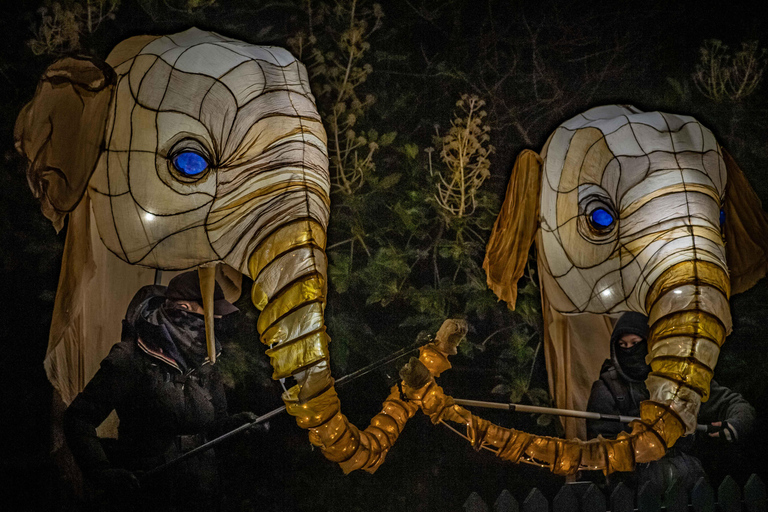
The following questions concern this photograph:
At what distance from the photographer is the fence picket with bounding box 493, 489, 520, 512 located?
3.33 metres

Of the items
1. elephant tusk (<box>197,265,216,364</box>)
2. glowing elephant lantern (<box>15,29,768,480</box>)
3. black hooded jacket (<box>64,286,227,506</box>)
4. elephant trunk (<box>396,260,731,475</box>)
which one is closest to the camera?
glowing elephant lantern (<box>15,29,768,480</box>)

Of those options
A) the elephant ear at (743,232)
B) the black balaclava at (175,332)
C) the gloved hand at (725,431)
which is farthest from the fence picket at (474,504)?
the elephant ear at (743,232)

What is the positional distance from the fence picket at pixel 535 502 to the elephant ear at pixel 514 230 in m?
0.82

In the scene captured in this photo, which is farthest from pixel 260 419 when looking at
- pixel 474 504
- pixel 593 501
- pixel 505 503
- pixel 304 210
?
pixel 593 501

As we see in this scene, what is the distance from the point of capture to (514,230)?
354cm

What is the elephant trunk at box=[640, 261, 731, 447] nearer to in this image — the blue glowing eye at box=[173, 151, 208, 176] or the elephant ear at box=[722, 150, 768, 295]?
the elephant ear at box=[722, 150, 768, 295]

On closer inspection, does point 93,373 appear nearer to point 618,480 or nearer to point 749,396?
point 618,480

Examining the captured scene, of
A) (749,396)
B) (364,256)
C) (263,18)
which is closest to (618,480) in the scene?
(749,396)

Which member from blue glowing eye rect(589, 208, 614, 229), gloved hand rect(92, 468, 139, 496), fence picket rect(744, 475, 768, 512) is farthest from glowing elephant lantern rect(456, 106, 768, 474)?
gloved hand rect(92, 468, 139, 496)

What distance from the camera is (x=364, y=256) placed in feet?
10.9

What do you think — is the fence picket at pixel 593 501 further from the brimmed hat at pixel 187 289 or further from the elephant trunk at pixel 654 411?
the brimmed hat at pixel 187 289

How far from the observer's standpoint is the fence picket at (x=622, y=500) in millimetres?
3421

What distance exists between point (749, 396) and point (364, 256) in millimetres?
1974

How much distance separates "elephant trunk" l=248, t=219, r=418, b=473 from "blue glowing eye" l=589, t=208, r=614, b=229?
137 centimetres
